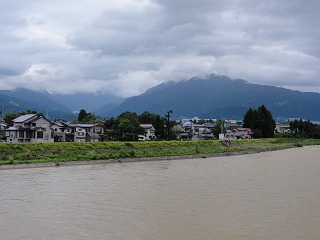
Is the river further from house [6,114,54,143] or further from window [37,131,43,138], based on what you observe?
window [37,131,43,138]

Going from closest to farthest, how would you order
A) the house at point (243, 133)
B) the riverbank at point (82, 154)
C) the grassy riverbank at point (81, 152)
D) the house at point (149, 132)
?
the riverbank at point (82, 154)
the grassy riverbank at point (81, 152)
the house at point (149, 132)
the house at point (243, 133)

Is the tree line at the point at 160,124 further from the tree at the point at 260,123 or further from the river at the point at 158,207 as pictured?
the river at the point at 158,207

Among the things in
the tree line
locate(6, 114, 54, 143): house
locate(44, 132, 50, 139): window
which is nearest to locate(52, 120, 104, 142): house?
the tree line

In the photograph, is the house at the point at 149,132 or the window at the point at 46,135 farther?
the house at the point at 149,132

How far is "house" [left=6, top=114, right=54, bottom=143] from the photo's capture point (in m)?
39.7

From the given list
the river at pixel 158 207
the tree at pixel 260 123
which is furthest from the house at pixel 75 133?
the river at pixel 158 207

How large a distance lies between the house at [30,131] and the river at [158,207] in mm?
20735

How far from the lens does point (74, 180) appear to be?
18.4 metres

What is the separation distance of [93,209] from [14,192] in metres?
4.71

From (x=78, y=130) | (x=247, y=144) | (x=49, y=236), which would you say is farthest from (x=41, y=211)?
(x=247, y=144)

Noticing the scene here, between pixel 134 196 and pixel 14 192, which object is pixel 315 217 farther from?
pixel 14 192

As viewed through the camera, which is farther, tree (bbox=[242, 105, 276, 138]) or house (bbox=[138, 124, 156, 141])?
tree (bbox=[242, 105, 276, 138])

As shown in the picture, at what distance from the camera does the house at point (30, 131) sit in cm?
3974

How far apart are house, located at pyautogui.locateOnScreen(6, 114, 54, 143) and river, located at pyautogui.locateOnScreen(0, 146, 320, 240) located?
20735 mm
